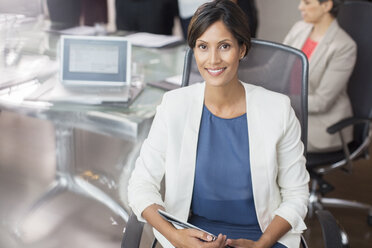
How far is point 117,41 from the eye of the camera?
2.18m

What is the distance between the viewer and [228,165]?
1.41 m

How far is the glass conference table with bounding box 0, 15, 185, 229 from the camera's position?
2.03 m

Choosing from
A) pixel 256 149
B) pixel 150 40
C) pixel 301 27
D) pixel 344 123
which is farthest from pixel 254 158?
pixel 150 40

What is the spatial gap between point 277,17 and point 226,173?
3685mm

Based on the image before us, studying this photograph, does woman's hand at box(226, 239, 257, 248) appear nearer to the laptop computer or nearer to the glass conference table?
the glass conference table

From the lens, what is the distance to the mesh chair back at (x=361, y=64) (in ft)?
7.66

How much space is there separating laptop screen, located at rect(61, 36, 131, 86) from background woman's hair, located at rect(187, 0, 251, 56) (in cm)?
96

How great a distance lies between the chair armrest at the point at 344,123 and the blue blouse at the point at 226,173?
863 mm

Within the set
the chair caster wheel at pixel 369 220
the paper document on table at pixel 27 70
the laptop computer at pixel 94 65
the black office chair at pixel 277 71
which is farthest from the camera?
the chair caster wheel at pixel 369 220

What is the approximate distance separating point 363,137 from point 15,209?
1.86 metres

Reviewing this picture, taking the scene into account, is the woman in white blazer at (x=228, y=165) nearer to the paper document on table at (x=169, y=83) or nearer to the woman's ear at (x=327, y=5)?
the paper document on table at (x=169, y=83)

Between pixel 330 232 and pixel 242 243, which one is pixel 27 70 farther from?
pixel 330 232

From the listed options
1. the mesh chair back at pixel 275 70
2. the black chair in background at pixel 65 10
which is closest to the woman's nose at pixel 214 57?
the mesh chair back at pixel 275 70

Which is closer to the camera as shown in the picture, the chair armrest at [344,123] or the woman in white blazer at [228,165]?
the woman in white blazer at [228,165]
